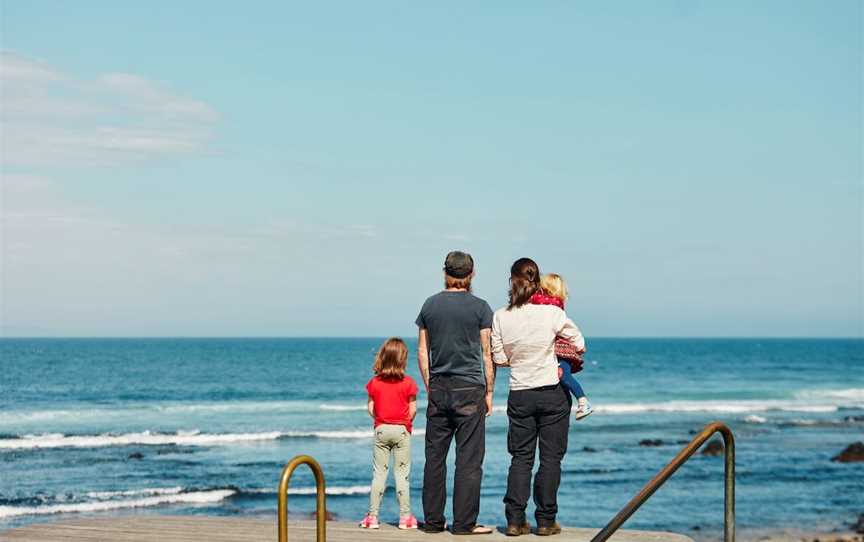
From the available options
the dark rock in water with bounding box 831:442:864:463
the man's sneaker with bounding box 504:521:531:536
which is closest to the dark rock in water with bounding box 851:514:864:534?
the dark rock in water with bounding box 831:442:864:463

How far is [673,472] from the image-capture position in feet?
18.6

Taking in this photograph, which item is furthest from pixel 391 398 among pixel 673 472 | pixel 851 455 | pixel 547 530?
pixel 851 455

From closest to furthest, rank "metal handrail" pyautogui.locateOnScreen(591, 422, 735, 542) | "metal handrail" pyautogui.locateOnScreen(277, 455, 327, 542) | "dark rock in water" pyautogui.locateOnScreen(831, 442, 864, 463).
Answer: "metal handrail" pyautogui.locateOnScreen(277, 455, 327, 542)
"metal handrail" pyautogui.locateOnScreen(591, 422, 735, 542)
"dark rock in water" pyautogui.locateOnScreen(831, 442, 864, 463)

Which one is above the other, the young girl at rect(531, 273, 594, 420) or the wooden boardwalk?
the young girl at rect(531, 273, 594, 420)

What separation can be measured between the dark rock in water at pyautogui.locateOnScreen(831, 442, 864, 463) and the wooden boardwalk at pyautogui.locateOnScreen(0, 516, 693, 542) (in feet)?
69.0

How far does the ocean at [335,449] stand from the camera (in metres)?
19.3

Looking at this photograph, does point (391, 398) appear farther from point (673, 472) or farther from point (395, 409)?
point (673, 472)

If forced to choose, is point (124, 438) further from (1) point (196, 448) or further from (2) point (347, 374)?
(2) point (347, 374)

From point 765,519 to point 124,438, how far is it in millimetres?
18753

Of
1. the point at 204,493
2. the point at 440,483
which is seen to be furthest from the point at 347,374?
the point at 440,483

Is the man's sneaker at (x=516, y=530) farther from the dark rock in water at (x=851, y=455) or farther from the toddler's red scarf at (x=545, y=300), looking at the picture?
the dark rock in water at (x=851, y=455)

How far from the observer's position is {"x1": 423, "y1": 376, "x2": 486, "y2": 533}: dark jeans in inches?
280

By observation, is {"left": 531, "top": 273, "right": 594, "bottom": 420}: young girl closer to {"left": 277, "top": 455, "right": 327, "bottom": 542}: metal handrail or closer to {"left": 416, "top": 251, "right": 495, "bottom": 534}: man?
{"left": 416, "top": 251, "right": 495, "bottom": 534}: man

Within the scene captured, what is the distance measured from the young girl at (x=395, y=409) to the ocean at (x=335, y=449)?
974 centimetres
